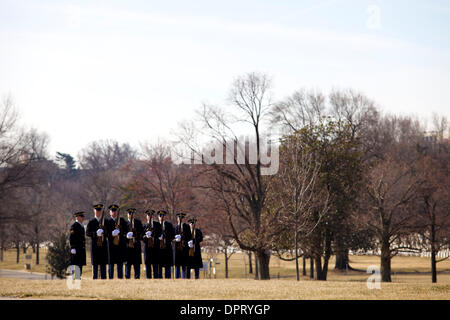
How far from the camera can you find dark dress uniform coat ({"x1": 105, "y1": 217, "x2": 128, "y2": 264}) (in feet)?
55.1

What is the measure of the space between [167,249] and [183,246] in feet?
1.80

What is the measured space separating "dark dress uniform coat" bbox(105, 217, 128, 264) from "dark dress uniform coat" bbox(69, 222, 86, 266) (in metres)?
0.72

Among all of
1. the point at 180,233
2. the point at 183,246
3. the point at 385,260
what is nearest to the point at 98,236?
the point at 180,233

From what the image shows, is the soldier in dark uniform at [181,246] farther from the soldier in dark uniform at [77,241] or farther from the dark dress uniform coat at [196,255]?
the soldier in dark uniform at [77,241]

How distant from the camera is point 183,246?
19.0m

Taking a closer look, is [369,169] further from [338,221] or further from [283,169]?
[283,169]

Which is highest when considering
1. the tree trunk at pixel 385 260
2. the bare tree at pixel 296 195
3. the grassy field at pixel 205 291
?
the bare tree at pixel 296 195

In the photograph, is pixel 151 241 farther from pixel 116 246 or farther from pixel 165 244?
pixel 116 246

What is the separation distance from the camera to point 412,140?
68062 mm

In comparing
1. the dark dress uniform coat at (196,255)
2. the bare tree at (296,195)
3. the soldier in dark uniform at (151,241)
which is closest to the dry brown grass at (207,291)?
the soldier in dark uniform at (151,241)

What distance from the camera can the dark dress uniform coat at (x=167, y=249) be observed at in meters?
18.6

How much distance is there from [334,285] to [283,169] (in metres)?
14.0
